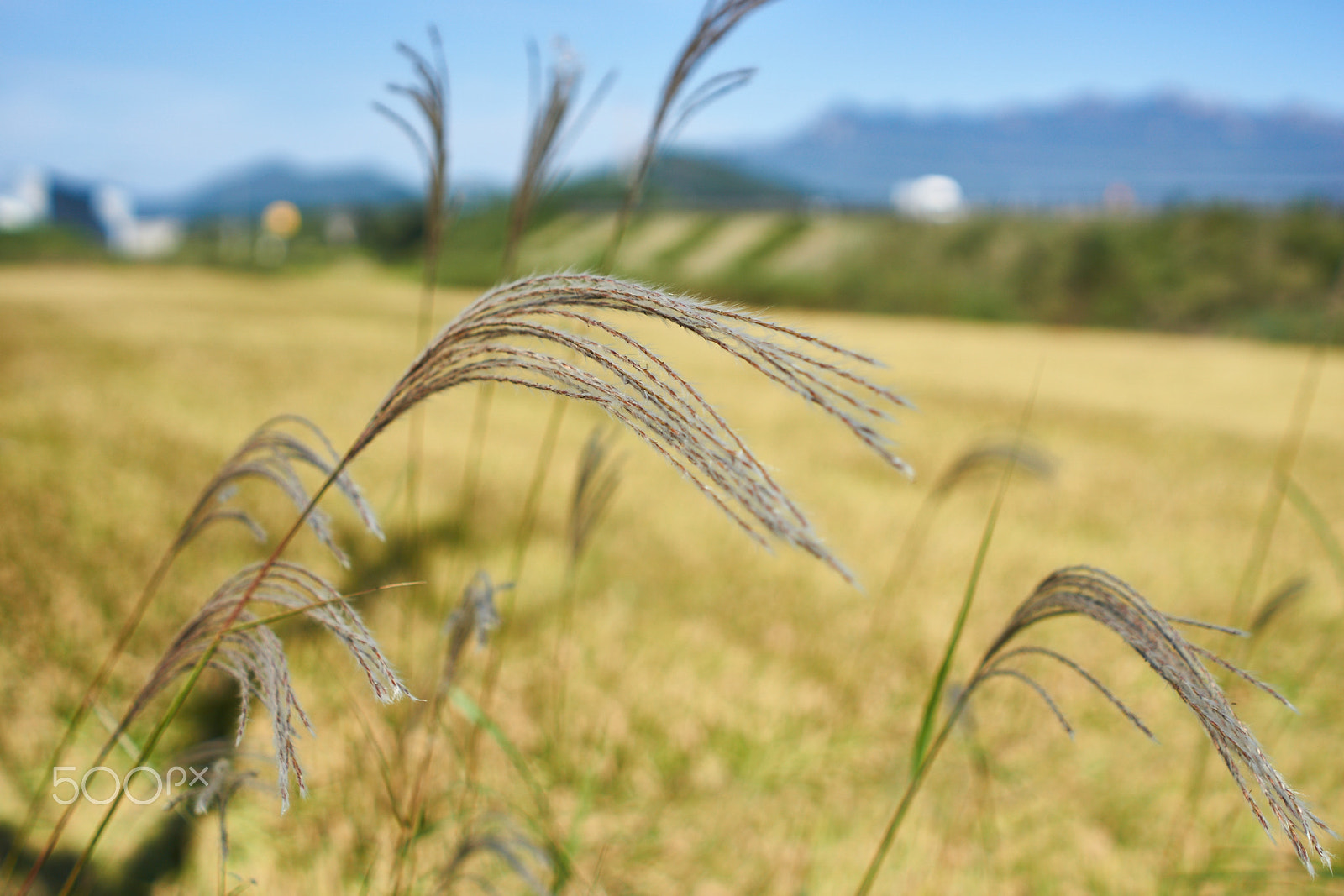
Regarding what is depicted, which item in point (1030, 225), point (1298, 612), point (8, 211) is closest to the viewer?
point (1298, 612)

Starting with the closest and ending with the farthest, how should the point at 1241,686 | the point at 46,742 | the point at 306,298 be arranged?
the point at 46,742 → the point at 1241,686 → the point at 306,298

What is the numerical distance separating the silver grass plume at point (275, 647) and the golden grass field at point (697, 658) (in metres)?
0.36

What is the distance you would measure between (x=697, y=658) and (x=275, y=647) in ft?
5.64

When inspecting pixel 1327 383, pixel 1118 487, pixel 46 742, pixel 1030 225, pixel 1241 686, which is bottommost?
pixel 46 742

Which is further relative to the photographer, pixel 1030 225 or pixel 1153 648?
pixel 1030 225

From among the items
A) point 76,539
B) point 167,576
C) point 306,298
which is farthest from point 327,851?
point 306,298

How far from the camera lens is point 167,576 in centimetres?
230

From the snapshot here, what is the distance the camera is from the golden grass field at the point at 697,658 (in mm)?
1485

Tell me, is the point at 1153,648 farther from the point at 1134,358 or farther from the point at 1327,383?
the point at 1134,358

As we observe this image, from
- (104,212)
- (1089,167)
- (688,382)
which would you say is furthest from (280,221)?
(1089,167)

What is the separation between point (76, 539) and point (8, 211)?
5401 centimetres

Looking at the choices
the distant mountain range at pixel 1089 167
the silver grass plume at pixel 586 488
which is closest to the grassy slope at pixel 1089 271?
the distant mountain range at pixel 1089 167

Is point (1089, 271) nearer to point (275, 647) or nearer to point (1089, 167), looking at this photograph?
point (275, 647)

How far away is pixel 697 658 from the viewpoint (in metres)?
2.21
